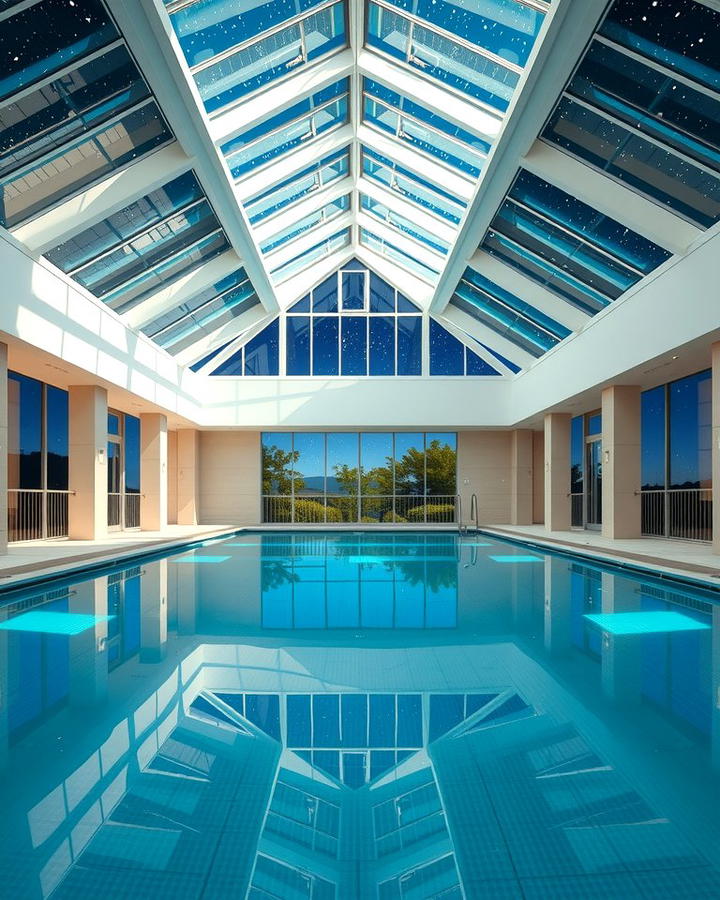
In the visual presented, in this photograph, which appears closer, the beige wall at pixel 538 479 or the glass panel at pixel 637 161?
the glass panel at pixel 637 161

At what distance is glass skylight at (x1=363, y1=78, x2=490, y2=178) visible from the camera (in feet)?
33.6

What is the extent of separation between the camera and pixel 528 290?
1341cm

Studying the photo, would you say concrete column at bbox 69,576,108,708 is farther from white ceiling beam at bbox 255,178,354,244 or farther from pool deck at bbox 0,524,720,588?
white ceiling beam at bbox 255,178,354,244

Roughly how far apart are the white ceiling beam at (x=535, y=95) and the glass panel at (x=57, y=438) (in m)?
8.65

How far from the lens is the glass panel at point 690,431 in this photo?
39.3 ft

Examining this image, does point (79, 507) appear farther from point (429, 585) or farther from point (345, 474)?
point (345, 474)

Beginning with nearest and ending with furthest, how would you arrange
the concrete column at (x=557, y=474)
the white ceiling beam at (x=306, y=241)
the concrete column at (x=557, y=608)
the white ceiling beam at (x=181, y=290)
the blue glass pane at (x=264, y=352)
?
the concrete column at (x=557, y=608)
the white ceiling beam at (x=181, y=290)
the white ceiling beam at (x=306, y=241)
the concrete column at (x=557, y=474)
the blue glass pane at (x=264, y=352)

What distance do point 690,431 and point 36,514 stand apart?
12.3 metres

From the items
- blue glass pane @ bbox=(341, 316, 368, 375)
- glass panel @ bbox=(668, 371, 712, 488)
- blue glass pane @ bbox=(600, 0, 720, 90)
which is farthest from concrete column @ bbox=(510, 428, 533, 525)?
blue glass pane @ bbox=(600, 0, 720, 90)

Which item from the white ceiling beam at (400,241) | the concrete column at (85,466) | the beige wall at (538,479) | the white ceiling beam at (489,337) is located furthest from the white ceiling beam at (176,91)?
the beige wall at (538,479)

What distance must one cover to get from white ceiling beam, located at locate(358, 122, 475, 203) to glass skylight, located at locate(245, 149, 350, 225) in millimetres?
894

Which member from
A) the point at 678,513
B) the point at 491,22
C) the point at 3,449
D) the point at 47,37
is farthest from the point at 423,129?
the point at 678,513

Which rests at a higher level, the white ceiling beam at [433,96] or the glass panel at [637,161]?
the white ceiling beam at [433,96]

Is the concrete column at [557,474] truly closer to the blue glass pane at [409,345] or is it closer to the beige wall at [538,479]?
the beige wall at [538,479]
